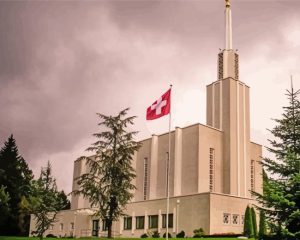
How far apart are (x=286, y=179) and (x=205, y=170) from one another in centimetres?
3014

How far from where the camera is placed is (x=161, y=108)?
31.1 meters

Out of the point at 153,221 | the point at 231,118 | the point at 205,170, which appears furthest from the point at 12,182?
the point at 231,118

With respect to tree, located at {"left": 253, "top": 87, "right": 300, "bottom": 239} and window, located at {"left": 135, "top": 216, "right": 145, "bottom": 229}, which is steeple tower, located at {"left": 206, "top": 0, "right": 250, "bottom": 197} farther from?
tree, located at {"left": 253, "top": 87, "right": 300, "bottom": 239}

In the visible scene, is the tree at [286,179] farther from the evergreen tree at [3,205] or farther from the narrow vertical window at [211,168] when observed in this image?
the evergreen tree at [3,205]

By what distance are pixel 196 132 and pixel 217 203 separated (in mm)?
11069

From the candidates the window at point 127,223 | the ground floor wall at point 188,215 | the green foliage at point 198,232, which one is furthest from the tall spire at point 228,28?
the green foliage at point 198,232

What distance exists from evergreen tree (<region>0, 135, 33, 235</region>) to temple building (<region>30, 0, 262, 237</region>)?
13.8 meters

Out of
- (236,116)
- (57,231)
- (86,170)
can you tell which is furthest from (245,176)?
(57,231)

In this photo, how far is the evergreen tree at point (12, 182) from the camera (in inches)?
2776

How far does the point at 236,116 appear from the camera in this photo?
5709 centimetres

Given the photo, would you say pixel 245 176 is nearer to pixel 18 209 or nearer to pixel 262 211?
pixel 262 211

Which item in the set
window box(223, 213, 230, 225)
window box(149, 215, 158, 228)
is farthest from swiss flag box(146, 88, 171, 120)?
window box(149, 215, 158, 228)

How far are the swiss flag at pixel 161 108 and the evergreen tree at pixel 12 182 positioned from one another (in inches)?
1615

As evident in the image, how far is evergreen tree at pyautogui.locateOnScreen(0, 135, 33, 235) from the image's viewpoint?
231ft
